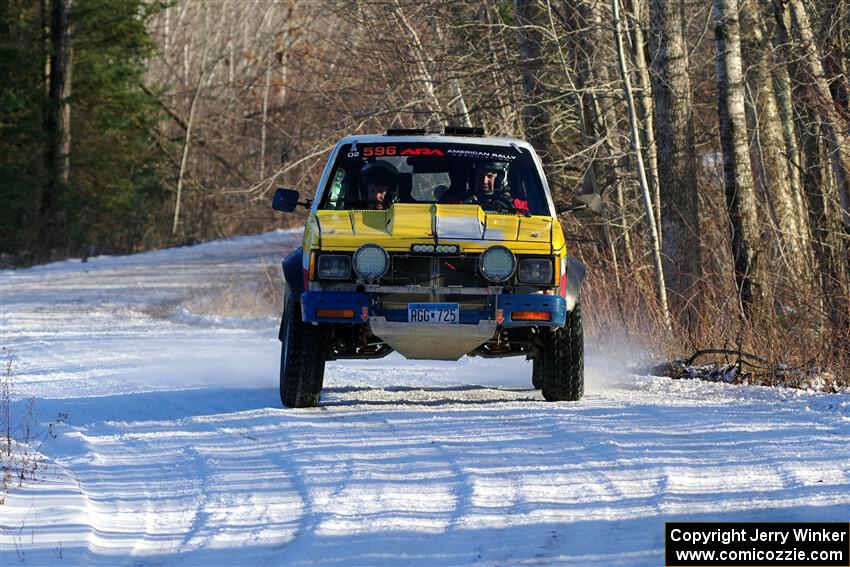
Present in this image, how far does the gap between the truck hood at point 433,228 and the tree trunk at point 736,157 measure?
5.89 meters

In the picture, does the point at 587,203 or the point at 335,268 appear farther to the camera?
the point at 587,203

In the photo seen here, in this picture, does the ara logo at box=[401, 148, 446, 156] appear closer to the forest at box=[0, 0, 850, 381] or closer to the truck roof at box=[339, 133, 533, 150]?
the truck roof at box=[339, 133, 533, 150]

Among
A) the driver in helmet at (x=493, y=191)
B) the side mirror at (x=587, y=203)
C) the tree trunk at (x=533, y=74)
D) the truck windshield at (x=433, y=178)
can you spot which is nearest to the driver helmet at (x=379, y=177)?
the truck windshield at (x=433, y=178)

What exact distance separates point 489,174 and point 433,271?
1.46 meters

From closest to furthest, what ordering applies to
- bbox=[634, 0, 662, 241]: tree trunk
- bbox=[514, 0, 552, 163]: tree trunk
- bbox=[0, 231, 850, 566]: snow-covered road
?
1. bbox=[0, 231, 850, 566]: snow-covered road
2. bbox=[634, 0, 662, 241]: tree trunk
3. bbox=[514, 0, 552, 163]: tree trunk

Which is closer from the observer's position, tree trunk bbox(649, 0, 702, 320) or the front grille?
the front grille

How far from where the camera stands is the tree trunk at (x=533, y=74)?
62.0ft

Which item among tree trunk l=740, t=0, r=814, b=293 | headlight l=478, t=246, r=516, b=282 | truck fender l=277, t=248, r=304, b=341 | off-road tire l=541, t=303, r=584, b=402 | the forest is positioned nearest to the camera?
headlight l=478, t=246, r=516, b=282

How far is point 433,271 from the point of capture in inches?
360

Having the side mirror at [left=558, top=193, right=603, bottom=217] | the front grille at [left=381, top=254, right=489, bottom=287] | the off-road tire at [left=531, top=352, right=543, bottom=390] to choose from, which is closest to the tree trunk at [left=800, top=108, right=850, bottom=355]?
the off-road tire at [left=531, top=352, right=543, bottom=390]

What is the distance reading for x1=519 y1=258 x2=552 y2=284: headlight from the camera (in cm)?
922

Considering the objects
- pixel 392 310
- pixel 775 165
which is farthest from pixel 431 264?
pixel 775 165

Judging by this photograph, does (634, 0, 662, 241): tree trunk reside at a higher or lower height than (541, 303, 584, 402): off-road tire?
higher

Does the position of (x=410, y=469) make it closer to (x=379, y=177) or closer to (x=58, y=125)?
(x=379, y=177)
